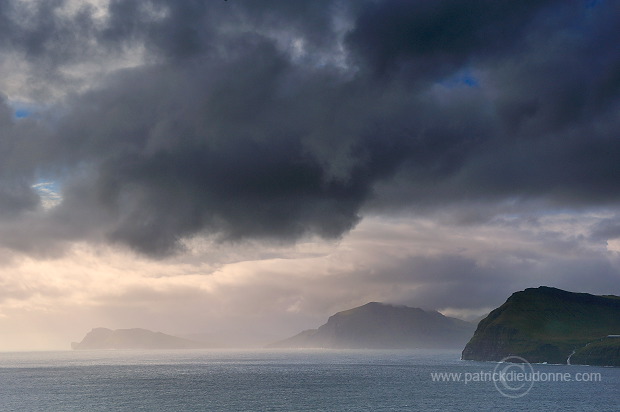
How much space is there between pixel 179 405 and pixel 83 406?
2710 cm

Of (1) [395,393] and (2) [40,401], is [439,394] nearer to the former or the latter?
(1) [395,393]

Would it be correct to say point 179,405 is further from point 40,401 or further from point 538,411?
point 538,411

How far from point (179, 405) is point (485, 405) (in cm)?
9033

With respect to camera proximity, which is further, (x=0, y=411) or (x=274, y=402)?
(x=274, y=402)

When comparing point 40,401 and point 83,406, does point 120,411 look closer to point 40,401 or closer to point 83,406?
point 83,406

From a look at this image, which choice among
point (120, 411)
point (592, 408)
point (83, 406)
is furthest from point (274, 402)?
point (592, 408)

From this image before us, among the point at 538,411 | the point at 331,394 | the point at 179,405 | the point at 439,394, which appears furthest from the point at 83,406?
the point at 538,411

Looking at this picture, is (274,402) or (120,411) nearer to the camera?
(120,411)

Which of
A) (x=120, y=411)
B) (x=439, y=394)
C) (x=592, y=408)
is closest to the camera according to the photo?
(x=120, y=411)

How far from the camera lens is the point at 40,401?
169 metres

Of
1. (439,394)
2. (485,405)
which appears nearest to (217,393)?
(439,394)

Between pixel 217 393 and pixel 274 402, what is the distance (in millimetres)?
33804

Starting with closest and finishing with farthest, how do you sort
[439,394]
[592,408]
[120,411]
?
1. [120,411]
2. [592,408]
3. [439,394]

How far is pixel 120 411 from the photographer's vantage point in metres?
148
